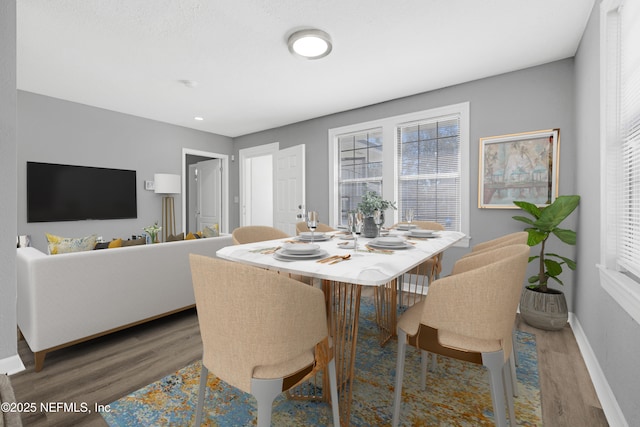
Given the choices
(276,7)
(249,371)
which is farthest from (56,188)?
(249,371)

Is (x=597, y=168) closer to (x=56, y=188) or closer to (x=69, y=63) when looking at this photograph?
(x=69, y=63)

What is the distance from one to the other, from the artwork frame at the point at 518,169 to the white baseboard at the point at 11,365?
4.08m

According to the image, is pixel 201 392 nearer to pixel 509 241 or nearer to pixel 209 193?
pixel 509 241

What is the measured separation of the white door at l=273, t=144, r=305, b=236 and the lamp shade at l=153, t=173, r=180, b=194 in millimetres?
1656

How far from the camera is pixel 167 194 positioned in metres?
5.07

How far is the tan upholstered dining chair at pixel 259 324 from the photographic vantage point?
929mm

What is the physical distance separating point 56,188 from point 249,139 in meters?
3.05

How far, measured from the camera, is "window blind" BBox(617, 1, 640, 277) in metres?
1.41

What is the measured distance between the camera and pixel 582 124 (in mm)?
2432

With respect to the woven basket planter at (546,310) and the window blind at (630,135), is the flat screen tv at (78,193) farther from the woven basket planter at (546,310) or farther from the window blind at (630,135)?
the window blind at (630,135)

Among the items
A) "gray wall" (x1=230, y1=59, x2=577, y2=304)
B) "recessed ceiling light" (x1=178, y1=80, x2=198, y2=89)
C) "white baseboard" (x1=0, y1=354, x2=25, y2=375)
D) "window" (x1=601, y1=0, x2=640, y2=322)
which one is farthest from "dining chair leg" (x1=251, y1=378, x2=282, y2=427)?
"recessed ceiling light" (x1=178, y1=80, x2=198, y2=89)

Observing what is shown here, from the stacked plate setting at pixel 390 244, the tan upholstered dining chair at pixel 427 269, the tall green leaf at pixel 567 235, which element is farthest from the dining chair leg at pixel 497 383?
the tall green leaf at pixel 567 235

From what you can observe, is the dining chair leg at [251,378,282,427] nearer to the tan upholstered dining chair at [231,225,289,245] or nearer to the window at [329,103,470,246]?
the tan upholstered dining chair at [231,225,289,245]

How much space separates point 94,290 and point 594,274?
3.55 metres
